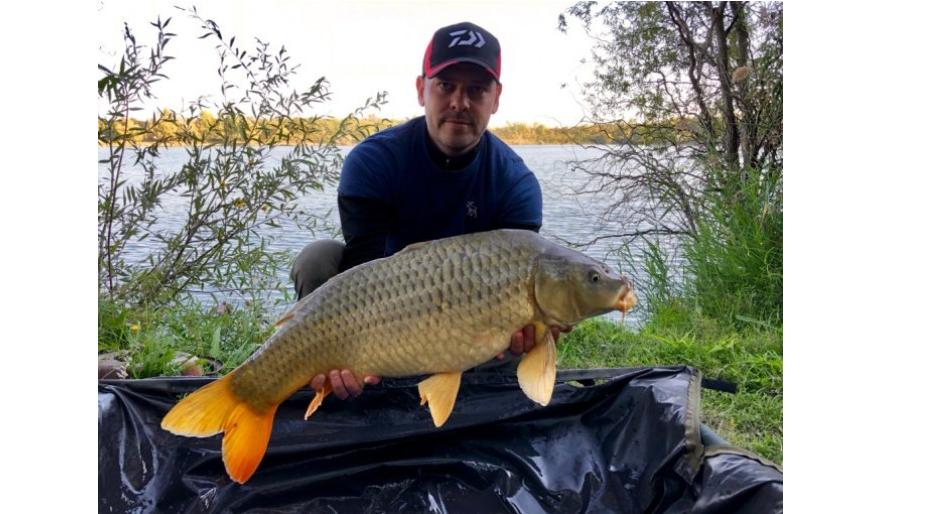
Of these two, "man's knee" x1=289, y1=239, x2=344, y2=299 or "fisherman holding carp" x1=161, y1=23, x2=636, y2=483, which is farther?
"man's knee" x1=289, y1=239, x2=344, y2=299

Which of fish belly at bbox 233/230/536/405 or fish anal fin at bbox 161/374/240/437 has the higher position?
fish belly at bbox 233/230/536/405

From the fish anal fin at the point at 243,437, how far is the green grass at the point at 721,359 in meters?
0.90

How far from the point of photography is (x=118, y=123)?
6.17ft

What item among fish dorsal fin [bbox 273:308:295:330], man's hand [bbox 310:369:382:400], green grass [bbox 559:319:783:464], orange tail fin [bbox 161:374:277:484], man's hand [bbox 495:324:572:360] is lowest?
green grass [bbox 559:319:783:464]

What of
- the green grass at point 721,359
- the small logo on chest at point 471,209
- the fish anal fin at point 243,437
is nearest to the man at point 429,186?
the small logo on chest at point 471,209

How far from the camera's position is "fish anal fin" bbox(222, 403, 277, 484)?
1180mm

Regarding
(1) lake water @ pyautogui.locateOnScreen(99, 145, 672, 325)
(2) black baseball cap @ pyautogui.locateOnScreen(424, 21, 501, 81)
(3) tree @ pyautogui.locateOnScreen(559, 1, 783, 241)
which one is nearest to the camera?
(2) black baseball cap @ pyautogui.locateOnScreen(424, 21, 501, 81)

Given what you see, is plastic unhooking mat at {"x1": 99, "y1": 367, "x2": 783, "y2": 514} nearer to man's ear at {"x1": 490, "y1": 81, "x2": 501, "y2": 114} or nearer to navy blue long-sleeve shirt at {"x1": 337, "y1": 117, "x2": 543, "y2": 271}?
navy blue long-sleeve shirt at {"x1": 337, "y1": 117, "x2": 543, "y2": 271}

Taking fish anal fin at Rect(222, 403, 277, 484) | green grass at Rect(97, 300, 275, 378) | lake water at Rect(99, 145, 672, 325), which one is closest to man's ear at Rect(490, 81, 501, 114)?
lake water at Rect(99, 145, 672, 325)

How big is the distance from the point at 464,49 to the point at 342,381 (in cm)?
62

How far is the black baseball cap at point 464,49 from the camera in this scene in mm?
1351
